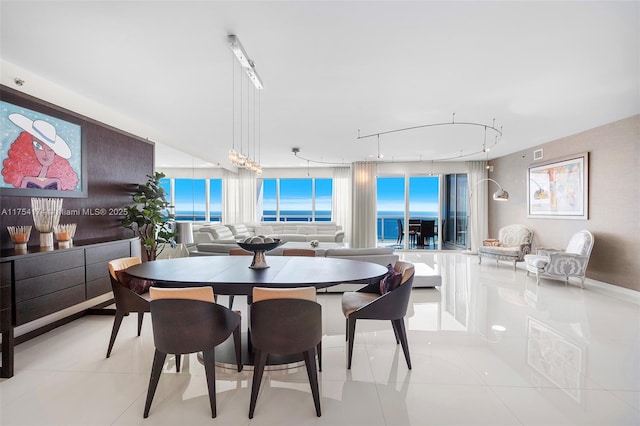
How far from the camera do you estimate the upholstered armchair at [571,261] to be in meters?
→ 4.85

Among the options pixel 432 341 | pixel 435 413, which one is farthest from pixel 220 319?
pixel 432 341

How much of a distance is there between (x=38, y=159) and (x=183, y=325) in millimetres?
2828

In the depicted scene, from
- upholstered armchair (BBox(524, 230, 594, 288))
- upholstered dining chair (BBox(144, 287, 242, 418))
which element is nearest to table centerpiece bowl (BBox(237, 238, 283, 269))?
upholstered dining chair (BBox(144, 287, 242, 418))

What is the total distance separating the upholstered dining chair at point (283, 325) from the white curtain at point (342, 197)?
774cm

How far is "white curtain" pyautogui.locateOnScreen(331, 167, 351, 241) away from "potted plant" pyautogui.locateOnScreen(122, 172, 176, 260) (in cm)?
558

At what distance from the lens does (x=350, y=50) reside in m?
2.72

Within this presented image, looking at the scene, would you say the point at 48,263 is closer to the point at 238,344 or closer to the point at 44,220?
the point at 44,220

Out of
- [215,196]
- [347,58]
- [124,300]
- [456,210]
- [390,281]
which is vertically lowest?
[124,300]

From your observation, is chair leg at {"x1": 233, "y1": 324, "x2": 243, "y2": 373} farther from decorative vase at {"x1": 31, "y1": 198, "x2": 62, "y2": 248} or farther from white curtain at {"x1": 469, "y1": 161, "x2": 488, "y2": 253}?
white curtain at {"x1": 469, "y1": 161, "x2": 488, "y2": 253}

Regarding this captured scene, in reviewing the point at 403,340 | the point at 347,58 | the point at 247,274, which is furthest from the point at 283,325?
the point at 347,58

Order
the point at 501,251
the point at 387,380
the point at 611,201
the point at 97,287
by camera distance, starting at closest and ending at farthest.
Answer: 1. the point at 387,380
2. the point at 97,287
3. the point at 611,201
4. the point at 501,251

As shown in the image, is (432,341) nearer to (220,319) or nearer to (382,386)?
(382,386)

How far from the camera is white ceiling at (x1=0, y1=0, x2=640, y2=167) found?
222 cm

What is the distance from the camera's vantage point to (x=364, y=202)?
29.8ft
